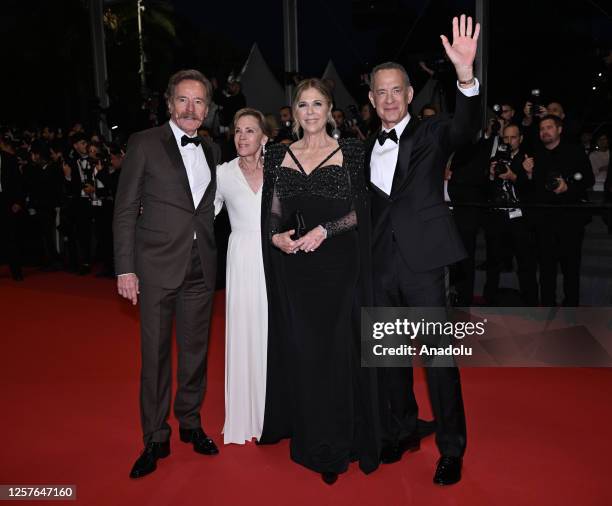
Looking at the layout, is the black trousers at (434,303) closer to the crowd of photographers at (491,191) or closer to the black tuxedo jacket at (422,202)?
the black tuxedo jacket at (422,202)

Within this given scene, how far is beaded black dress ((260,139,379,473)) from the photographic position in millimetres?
2895

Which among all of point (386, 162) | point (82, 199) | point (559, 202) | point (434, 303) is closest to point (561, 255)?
point (559, 202)

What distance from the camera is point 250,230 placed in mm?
3264

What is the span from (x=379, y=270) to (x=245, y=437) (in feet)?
3.84

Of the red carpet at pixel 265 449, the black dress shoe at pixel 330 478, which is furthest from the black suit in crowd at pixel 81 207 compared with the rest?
the black dress shoe at pixel 330 478

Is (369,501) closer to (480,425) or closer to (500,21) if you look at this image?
(480,425)

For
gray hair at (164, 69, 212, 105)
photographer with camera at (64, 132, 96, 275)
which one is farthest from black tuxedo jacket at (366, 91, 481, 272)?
photographer with camera at (64, 132, 96, 275)

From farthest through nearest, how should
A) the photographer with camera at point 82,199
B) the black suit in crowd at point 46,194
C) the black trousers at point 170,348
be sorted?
the black suit in crowd at point 46,194 → the photographer with camera at point 82,199 → the black trousers at point 170,348

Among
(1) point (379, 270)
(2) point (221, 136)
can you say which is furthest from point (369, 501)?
(2) point (221, 136)

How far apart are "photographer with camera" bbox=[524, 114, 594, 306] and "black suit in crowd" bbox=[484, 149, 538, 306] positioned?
23 cm

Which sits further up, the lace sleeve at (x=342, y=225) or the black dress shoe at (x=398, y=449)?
the lace sleeve at (x=342, y=225)

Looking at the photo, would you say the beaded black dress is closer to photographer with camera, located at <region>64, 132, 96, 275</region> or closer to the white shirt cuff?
the white shirt cuff

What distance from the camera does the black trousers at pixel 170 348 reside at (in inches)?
119

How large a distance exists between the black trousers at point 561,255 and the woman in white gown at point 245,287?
293 cm
